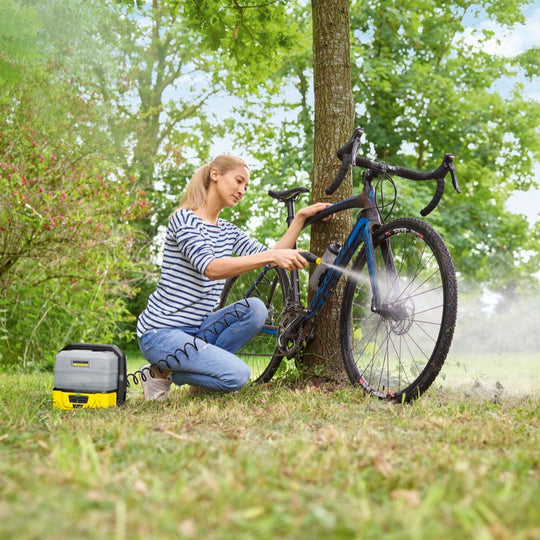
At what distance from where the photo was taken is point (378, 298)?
2.88 meters

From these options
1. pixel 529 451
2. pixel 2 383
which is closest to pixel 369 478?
pixel 529 451

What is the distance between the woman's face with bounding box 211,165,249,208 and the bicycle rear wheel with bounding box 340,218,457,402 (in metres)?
0.76

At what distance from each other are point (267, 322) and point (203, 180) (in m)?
0.99

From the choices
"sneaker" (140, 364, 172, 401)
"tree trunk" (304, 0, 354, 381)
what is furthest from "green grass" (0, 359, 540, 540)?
"tree trunk" (304, 0, 354, 381)

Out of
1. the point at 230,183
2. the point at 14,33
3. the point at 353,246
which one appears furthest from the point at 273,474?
the point at 14,33

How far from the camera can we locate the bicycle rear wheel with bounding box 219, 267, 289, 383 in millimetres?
3602

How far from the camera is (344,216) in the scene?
3490mm

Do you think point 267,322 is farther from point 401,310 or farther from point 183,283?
point 401,310

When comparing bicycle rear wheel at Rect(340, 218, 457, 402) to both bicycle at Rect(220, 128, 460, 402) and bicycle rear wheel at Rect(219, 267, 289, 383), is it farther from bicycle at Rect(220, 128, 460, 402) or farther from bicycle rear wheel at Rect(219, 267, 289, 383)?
bicycle rear wheel at Rect(219, 267, 289, 383)

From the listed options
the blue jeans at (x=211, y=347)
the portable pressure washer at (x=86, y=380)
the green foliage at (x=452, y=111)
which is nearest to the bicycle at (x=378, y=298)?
the blue jeans at (x=211, y=347)

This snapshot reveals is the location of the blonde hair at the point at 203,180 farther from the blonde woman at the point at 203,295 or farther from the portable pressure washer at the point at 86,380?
the portable pressure washer at the point at 86,380

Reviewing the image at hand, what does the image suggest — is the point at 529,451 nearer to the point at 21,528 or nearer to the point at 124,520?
the point at 124,520

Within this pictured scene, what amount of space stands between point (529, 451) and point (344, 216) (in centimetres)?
195

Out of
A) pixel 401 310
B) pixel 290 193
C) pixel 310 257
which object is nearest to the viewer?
pixel 401 310
